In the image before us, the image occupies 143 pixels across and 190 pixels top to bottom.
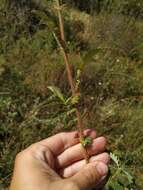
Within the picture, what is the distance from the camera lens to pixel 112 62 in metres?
4.86

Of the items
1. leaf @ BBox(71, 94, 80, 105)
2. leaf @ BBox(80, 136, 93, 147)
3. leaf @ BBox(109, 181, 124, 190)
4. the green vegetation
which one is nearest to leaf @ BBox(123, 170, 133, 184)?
leaf @ BBox(109, 181, 124, 190)

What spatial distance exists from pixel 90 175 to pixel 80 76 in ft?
8.25

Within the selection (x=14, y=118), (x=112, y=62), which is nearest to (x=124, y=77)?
(x=112, y=62)

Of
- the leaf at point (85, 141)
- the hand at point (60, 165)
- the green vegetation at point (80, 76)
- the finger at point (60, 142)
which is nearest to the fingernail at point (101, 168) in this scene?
the hand at point (60, 165)

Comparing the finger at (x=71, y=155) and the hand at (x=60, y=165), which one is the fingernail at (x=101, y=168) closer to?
the hand at (x=60, y=165)

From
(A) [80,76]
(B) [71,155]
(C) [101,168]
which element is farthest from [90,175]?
(A) [80,76]

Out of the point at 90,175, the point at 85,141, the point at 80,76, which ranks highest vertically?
the point at 85,141

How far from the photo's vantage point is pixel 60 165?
1.92 meters

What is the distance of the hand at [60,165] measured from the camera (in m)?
1.54

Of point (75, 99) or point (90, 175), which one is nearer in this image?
point (75, 99)

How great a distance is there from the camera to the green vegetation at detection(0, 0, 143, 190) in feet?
11.4

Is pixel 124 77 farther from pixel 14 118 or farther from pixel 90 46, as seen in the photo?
pixel 14 118

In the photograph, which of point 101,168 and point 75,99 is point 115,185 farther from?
point 75,99

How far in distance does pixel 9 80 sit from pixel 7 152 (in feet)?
3.52
